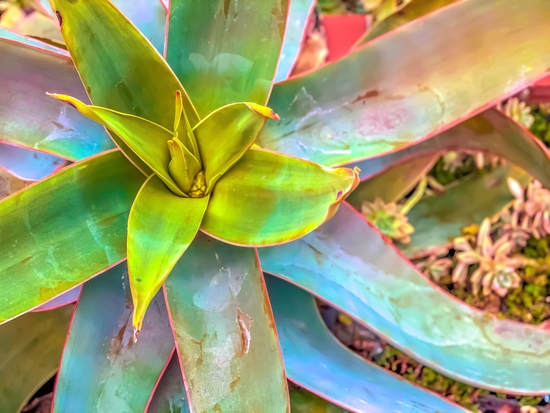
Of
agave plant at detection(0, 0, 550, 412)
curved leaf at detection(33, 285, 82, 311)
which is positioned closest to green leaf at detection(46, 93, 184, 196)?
agave plant at detection(0, 0, 550, 412)

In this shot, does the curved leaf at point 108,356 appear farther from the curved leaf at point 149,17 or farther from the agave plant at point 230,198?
the curved leaf at point 149,17

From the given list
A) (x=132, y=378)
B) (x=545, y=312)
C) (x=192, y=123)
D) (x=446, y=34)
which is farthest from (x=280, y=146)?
(x=545, y=312)

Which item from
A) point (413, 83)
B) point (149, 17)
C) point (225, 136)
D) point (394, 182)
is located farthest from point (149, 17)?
point (394, 182)

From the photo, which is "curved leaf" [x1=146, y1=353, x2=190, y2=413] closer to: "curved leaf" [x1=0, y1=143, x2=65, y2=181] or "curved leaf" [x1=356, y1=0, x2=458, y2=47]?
"curved leaf" [x1=0, y1=143, x2=65, y2=181]

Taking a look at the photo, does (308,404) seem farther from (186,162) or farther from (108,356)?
(186,162)

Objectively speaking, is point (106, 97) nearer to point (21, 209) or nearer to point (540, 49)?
point (21, 209)
